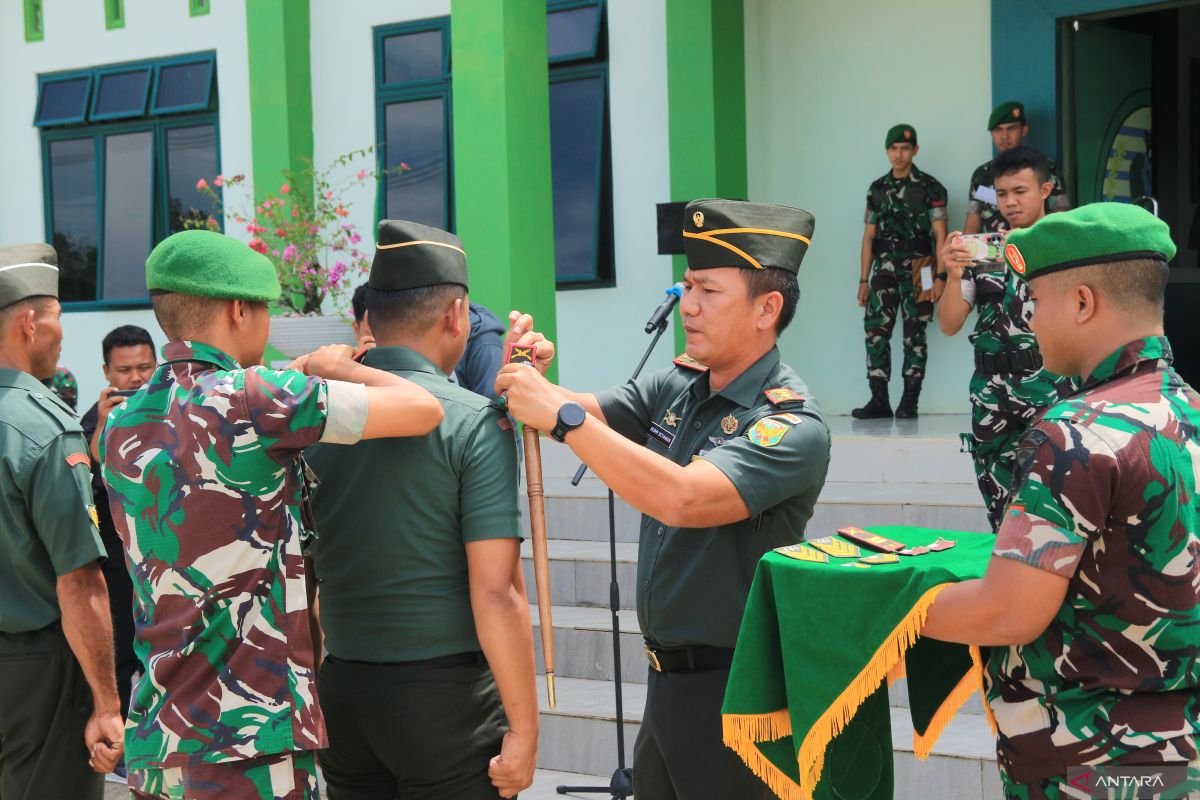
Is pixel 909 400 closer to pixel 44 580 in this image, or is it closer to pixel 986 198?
Result: pixel 986 198

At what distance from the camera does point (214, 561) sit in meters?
2.50

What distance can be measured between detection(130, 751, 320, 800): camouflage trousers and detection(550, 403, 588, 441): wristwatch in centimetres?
83

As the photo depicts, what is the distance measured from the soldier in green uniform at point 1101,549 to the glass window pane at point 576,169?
23.2 feet

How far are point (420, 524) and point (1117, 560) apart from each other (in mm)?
1294

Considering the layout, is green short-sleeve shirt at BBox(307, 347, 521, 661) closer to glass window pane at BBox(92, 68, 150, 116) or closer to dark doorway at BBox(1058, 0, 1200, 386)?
dark doorway at BBox(1058, 0, 1200, 386)

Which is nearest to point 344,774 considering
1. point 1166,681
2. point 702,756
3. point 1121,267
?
point 702,756

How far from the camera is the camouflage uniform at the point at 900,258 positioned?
8.01m

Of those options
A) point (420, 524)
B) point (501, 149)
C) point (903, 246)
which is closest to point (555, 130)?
point (501, 149)

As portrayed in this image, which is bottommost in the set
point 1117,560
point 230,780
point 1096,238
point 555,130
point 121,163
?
point 230,780

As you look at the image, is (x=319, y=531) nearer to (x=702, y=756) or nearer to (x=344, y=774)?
(x=344, y=774)

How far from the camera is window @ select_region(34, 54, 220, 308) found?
10992mm

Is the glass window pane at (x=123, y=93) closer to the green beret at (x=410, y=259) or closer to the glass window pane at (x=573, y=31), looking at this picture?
the glass window pane at (x=573, y=31)

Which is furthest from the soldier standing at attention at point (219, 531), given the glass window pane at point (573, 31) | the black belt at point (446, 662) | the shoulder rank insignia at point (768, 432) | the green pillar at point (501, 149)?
the glass window pane at point (573, 31)

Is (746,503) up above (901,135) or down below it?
below
